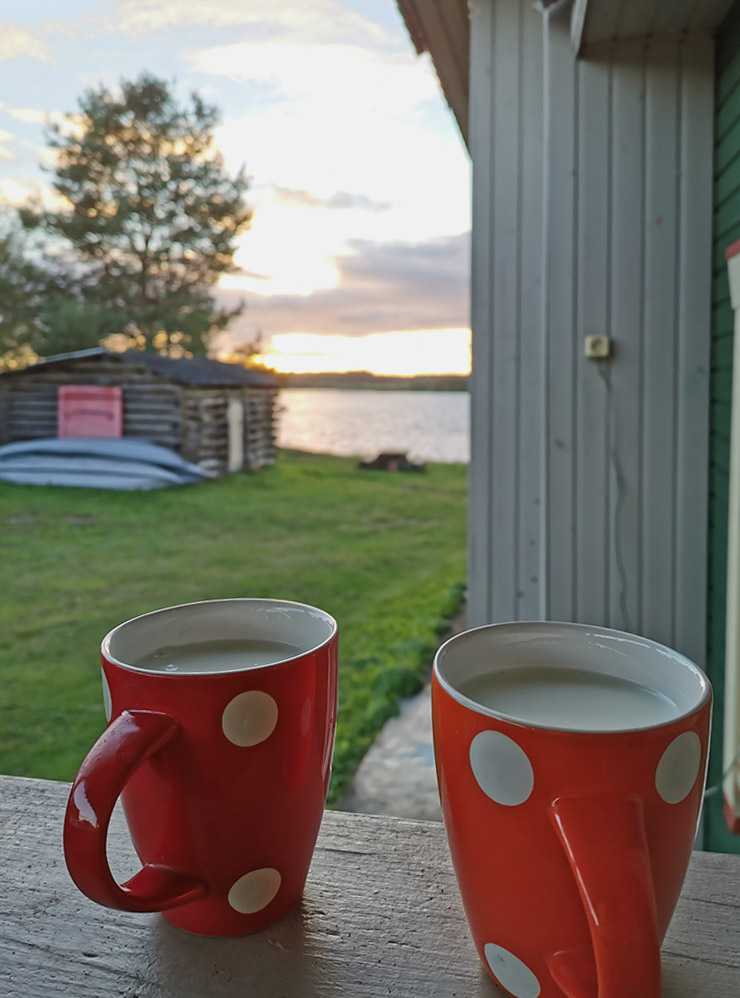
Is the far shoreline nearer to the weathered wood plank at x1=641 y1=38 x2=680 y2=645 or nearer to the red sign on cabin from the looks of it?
the red sign on cabin

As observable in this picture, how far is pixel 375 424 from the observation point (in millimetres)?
21141

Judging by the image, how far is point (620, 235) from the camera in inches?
73.6

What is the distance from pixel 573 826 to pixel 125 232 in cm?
1195

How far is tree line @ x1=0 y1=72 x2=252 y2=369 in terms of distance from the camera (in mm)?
10484

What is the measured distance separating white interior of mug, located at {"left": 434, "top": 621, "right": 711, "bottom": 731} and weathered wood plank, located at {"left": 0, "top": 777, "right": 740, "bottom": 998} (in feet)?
0.35

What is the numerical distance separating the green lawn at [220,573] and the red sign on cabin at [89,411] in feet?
3.13

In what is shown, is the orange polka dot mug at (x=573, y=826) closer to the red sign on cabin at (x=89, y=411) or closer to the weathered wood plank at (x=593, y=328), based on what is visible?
the weathered wood plank at (x=593, y=328)

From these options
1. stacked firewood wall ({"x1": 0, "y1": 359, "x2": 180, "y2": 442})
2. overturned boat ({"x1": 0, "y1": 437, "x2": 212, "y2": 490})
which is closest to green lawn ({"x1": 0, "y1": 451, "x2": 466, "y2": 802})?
overturned boat ({"x1": 0, "y1": 437, "x2": 212, "y2": 490})

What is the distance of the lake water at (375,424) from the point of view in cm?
1536

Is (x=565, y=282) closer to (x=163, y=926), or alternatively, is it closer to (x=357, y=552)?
(x=163, y=926)

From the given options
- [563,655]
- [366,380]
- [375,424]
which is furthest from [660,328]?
[375,424]

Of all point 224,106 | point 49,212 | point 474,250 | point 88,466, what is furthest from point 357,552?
point 224,106

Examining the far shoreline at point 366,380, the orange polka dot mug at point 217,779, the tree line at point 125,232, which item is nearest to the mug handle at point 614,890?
the orange polka dot mug at point 217,779

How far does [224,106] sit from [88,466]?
582 centimetres
